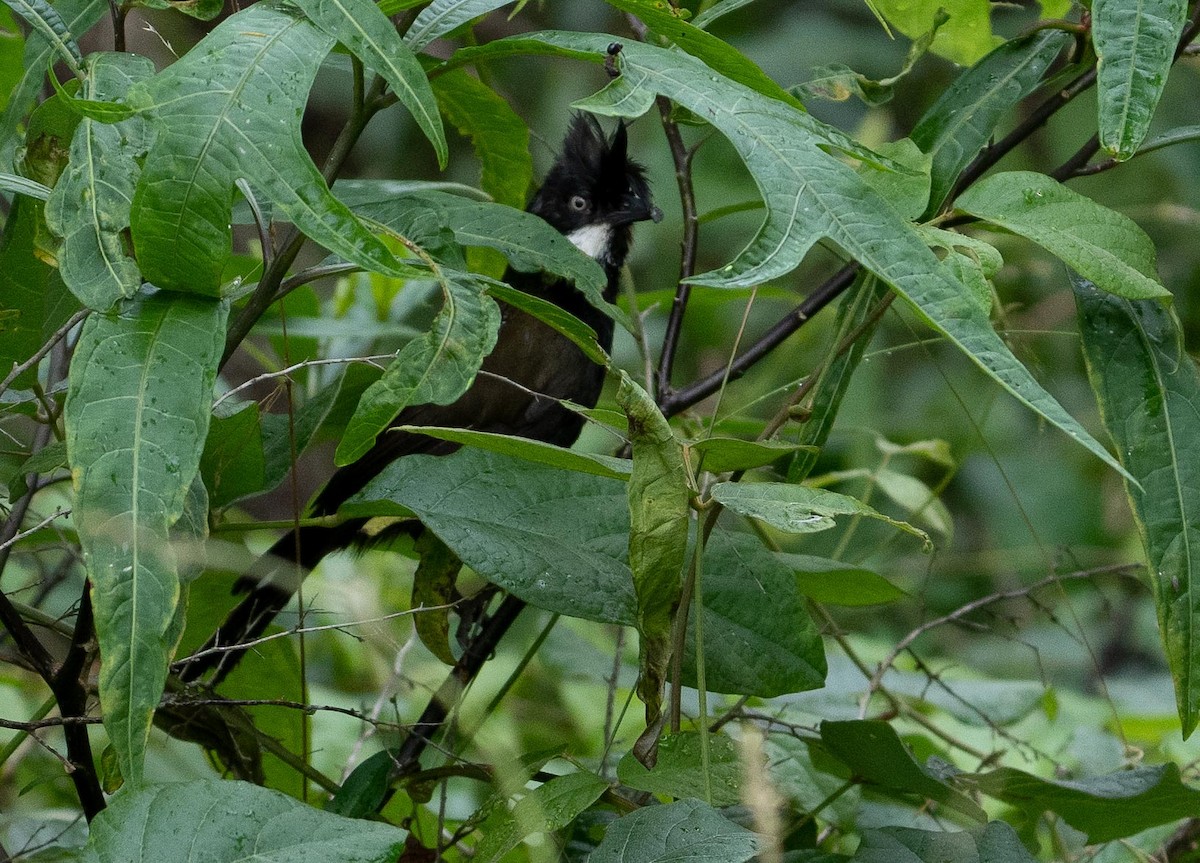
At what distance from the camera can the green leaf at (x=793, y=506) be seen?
3.37ft

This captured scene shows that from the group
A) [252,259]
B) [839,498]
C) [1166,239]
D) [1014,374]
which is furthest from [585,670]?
[1166,239]

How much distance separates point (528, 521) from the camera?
1387mm

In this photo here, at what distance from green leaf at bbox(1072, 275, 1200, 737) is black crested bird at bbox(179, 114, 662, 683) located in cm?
85

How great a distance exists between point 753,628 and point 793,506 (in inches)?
14.6

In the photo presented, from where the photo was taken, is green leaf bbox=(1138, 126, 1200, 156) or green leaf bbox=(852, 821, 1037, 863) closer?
green leaf bbox=(852, 821, 1037, 863)

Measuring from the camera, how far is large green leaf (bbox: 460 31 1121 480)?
0.96 m

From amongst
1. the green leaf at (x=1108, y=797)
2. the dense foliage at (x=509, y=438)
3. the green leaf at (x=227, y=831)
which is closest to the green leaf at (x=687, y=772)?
the dense foliage at (x=509, y=438)

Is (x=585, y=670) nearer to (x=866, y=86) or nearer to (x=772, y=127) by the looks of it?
(x=866, y=86)

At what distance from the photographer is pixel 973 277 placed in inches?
42.3

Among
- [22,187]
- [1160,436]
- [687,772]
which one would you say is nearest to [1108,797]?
[1160,436]

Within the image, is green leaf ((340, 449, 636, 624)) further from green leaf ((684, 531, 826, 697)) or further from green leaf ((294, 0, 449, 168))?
green leaf ((294, 0, 449, 168))

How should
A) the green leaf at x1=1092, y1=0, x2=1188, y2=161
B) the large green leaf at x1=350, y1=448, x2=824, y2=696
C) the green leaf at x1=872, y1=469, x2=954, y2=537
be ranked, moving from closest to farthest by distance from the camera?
1. the green leaf at x1=1092, y1=0, x2=1188, y2=161
2. the large green leaf at x1=350, y1=448, x2=824, y2=696
3. the green leaf at x1=872, y1=469, x2=954, y2=537

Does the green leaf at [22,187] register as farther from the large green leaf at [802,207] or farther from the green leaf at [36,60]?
the large green leaf at [802,207]

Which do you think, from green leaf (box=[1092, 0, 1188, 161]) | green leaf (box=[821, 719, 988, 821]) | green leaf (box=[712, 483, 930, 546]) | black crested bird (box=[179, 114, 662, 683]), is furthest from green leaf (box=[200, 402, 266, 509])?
green leaf (box=[1092, 0, 1188, 161])
